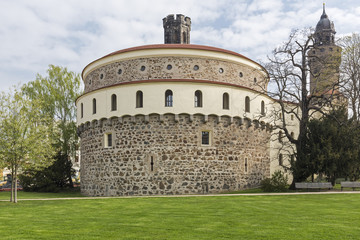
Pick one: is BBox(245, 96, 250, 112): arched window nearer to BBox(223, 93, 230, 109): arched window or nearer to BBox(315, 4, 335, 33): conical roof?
BBox(223, 93, 230, 109): arched window

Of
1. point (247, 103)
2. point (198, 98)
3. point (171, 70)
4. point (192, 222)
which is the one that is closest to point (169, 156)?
point (198, 98)

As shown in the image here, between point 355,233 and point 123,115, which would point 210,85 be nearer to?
point 123,115

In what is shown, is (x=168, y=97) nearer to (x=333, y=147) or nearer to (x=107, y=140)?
(x=107, y=140)

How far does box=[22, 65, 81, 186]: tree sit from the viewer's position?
116ft

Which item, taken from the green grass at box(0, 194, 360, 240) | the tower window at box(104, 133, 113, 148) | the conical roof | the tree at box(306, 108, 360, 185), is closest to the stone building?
the tower window at box(104, 133, 113, 148)

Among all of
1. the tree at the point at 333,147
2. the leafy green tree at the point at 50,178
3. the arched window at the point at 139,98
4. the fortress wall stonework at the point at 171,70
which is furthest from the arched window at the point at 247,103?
the leafy green tree at the point at 50,178

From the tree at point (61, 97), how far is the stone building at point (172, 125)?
9002mm

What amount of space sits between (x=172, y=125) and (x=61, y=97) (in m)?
17.0

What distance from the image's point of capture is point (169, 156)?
2303 cm

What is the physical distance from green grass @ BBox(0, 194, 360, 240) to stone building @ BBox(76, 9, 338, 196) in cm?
797

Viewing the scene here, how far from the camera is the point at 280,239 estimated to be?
8500mm

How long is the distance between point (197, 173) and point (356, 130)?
11189 mm

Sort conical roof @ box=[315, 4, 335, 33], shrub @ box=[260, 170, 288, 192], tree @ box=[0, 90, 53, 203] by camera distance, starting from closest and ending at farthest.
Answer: tree @ box=[0, 90, 53, 203], shrub @ box=[260, 170, 288, 192], conical roof @ box=[315, 4, 335, 33]

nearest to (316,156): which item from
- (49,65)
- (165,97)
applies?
(165,97)
